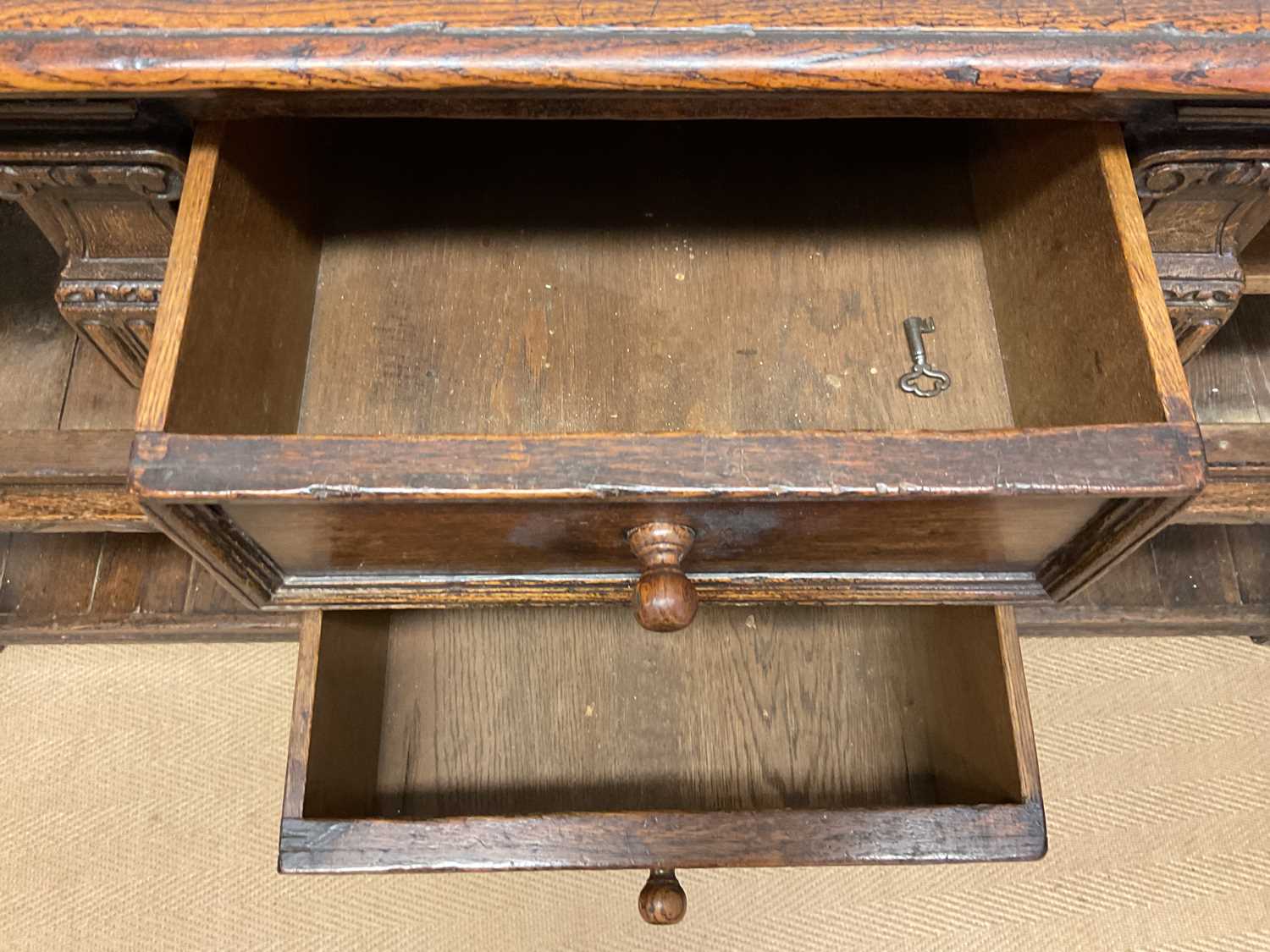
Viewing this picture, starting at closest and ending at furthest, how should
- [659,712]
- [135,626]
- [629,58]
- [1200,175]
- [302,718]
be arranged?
[629,58] < [1200,175] < [302,718] < [659,712] < [135,626]

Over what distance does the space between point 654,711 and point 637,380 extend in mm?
311

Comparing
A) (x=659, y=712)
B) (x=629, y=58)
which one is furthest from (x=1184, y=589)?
(x=629, y=58)

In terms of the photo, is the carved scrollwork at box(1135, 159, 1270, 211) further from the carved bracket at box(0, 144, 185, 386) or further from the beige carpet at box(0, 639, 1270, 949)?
the beige carpet at box(0, 639, 1270, 949)

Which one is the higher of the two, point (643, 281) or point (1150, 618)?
point (643, 281)

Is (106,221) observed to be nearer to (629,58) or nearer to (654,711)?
(629,58)

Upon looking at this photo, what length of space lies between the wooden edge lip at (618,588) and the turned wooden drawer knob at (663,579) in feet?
0.34

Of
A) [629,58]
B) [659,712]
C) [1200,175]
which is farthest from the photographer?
[659,712]

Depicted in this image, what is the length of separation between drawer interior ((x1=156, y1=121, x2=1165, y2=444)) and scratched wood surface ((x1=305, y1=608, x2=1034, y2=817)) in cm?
21

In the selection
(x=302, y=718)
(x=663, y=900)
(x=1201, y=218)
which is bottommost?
(x=663, y=900)

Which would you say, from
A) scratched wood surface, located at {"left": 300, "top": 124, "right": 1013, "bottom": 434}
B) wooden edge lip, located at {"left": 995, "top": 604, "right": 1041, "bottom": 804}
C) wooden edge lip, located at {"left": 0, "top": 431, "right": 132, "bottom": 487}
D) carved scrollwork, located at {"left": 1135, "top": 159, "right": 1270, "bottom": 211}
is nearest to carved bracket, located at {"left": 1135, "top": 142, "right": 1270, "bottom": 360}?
carved scrollwork, located at {"left": 1135, "top": 159, "right": 1270, "bottom": 211}

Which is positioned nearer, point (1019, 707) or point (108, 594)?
point (1019, 707)

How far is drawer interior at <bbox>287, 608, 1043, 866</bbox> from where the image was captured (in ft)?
2.75

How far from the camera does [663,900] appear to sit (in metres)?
0.79

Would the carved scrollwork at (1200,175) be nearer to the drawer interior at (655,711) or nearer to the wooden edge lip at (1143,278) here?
the wooden edge lip at (1143,278)
